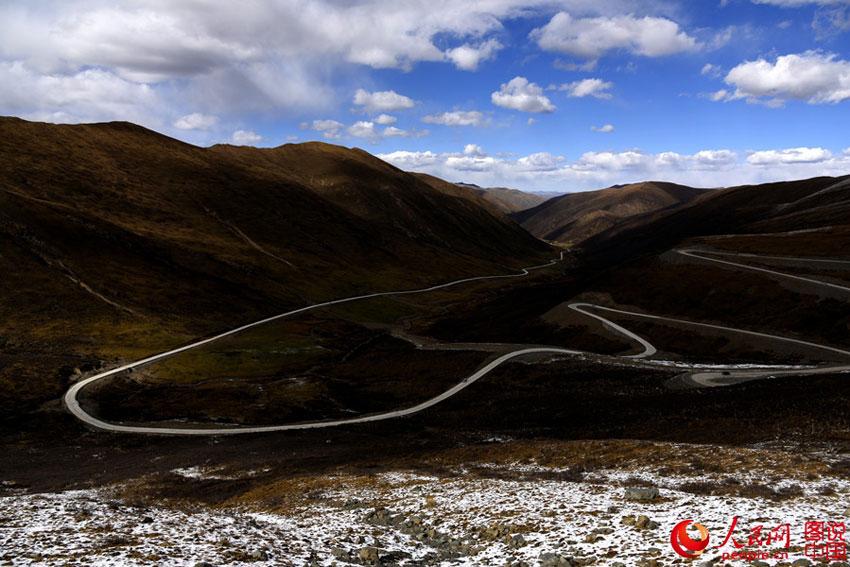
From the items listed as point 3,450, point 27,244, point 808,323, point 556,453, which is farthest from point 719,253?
point 27,244

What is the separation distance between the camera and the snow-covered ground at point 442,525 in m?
17.0

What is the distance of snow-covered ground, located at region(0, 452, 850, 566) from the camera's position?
17.0m

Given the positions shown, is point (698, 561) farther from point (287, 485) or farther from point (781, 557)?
point (287, 485)

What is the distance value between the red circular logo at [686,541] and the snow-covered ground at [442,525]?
0.25m

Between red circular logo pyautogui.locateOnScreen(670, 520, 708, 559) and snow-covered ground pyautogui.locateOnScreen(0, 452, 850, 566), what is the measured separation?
0.25m

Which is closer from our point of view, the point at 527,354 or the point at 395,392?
the point at 395,392

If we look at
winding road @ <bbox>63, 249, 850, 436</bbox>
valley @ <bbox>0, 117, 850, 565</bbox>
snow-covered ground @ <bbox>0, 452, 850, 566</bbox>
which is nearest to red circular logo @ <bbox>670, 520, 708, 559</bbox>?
snow-covered ground @ <bbox>0, 452, 850, 566</bbox>

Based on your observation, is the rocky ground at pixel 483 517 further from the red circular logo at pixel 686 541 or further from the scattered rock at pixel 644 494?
the red circular logo at pixel 686 541

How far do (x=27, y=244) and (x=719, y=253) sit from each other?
170101 mm

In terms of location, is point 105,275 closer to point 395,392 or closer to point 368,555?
point 395,392

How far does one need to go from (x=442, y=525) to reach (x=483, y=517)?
174 cm

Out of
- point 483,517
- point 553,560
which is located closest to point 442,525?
point 483,517

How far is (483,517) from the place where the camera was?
21906mm

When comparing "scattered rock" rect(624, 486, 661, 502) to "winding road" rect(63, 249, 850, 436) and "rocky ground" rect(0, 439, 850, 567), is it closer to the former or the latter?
"rocky ground" rect(0, 439, 850, 567)
